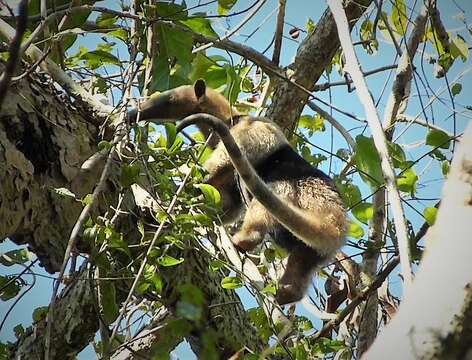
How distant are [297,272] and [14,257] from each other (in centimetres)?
153

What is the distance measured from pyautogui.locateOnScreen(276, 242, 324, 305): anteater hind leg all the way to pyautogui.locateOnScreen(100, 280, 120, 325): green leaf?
1.43 m

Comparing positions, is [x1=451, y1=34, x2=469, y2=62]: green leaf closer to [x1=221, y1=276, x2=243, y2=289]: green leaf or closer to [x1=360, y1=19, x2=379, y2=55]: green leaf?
[x1=360, y1=19, x2=379, y2=55]: green leaf

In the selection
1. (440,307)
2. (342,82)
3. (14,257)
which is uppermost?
(342,82)

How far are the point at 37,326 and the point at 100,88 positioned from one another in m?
1.04

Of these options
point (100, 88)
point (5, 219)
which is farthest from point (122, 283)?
point (100, 88)

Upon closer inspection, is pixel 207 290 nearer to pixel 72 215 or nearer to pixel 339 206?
pixel 72 215

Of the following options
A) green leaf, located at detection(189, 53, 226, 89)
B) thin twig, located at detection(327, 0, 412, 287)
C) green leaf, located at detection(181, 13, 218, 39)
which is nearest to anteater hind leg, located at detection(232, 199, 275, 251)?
green leaf, located at detection(189, 53, 226, 89)

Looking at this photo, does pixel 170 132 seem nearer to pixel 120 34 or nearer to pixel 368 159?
pixel 368 159

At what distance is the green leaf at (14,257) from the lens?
7.45 ft

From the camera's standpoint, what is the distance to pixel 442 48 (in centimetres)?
317

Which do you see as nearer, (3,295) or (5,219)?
(5,219)

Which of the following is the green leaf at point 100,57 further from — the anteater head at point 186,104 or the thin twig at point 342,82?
the thin twig at point 342,82

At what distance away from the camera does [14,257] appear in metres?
2.31

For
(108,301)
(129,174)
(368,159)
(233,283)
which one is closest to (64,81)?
(129,174)
